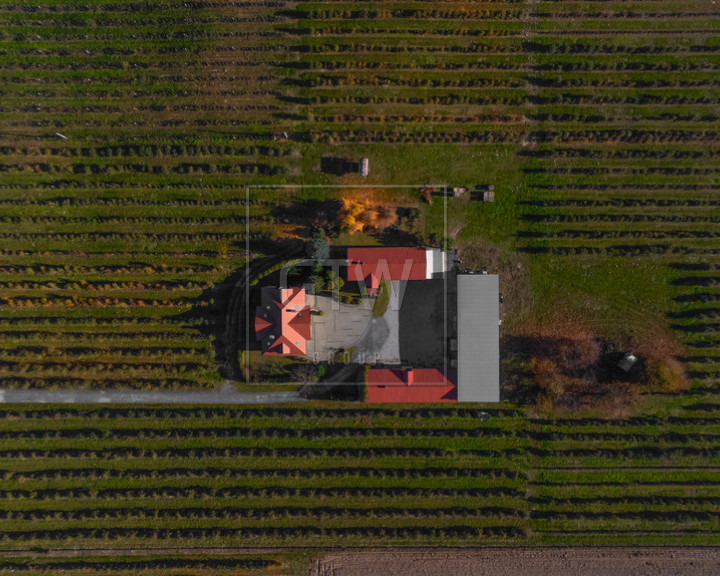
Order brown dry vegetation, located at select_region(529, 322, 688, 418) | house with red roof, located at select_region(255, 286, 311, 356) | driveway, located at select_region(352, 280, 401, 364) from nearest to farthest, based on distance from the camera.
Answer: house with red roof, located at select_region(255, 286, 311, 356), brown dry vegetation, located at select_region(529, 322, 688, 418), driveway, located at select_region(352, 280, 401, 364)

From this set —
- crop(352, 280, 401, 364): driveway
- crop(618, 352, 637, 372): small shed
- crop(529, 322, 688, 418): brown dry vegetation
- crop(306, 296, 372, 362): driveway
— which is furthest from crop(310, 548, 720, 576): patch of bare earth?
crop(306, 296, 372, 362): driveway

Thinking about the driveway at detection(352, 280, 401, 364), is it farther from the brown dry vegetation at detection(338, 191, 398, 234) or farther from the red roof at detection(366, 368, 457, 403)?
the brown dry vegetation at detection(338, 191, 398, 234)

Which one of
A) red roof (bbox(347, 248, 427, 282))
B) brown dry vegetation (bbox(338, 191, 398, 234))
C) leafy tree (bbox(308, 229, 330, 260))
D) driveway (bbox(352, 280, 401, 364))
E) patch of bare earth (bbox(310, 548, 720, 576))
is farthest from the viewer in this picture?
driveway (bbox(352, 280, 401, 364))

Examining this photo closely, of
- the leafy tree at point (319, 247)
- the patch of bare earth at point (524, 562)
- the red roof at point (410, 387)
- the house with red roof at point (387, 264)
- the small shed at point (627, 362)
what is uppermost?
the leafy tree at point (319, 247)

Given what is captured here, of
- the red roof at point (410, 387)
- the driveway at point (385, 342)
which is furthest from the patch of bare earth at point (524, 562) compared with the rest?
the driveway at point (385, 342)

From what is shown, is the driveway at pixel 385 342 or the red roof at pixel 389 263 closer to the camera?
the red roof at pixel 389 263

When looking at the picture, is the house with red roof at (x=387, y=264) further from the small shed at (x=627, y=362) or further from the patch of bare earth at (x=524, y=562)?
the patch of bare earth at (x=524, y=562)

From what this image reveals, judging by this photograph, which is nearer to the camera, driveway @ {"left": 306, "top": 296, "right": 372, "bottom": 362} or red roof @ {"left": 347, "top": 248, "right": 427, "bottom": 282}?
red roof @ {"left": 347, "top": 248, "right": 427, "bottom": 282}

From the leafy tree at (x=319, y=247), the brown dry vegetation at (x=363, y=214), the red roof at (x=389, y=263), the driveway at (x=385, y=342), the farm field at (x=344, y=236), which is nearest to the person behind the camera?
the red roof at (x=389, y=263)
